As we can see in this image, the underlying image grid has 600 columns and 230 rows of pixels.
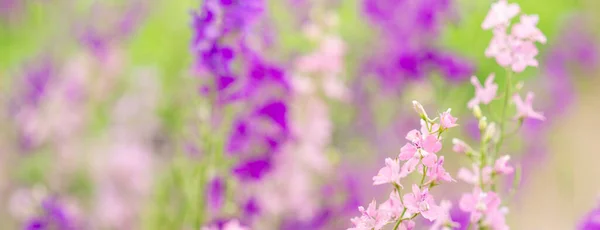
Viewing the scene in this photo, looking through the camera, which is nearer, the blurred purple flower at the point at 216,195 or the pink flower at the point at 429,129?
the pink flower at the point at 429,129

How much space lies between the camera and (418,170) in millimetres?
549

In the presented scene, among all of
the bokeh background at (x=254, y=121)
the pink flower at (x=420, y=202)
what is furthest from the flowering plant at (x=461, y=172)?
the bokeh background at (x=254, y=121)

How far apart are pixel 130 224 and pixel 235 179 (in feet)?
1.76

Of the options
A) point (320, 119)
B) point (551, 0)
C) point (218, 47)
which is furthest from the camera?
point (551, 0)

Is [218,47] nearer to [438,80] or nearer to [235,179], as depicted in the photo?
[235,179]

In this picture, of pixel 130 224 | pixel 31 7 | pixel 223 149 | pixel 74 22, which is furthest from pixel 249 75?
pixel 31 7

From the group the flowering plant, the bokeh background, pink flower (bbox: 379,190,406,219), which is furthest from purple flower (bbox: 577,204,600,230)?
the bokeh background

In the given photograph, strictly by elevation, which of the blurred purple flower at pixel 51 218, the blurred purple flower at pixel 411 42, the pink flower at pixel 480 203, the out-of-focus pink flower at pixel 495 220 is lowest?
the out-of-focus pink flower at pixel 495 220

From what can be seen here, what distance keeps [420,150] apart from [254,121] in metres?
0.49

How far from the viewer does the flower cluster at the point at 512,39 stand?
0.63m

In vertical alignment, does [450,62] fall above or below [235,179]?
above

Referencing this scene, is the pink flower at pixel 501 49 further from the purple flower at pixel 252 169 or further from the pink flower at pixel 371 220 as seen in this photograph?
the purple flower at pixel 252 169

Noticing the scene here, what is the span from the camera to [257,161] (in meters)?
1.02

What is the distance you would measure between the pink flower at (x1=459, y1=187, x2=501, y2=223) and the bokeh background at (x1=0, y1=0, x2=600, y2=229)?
0.34 m
